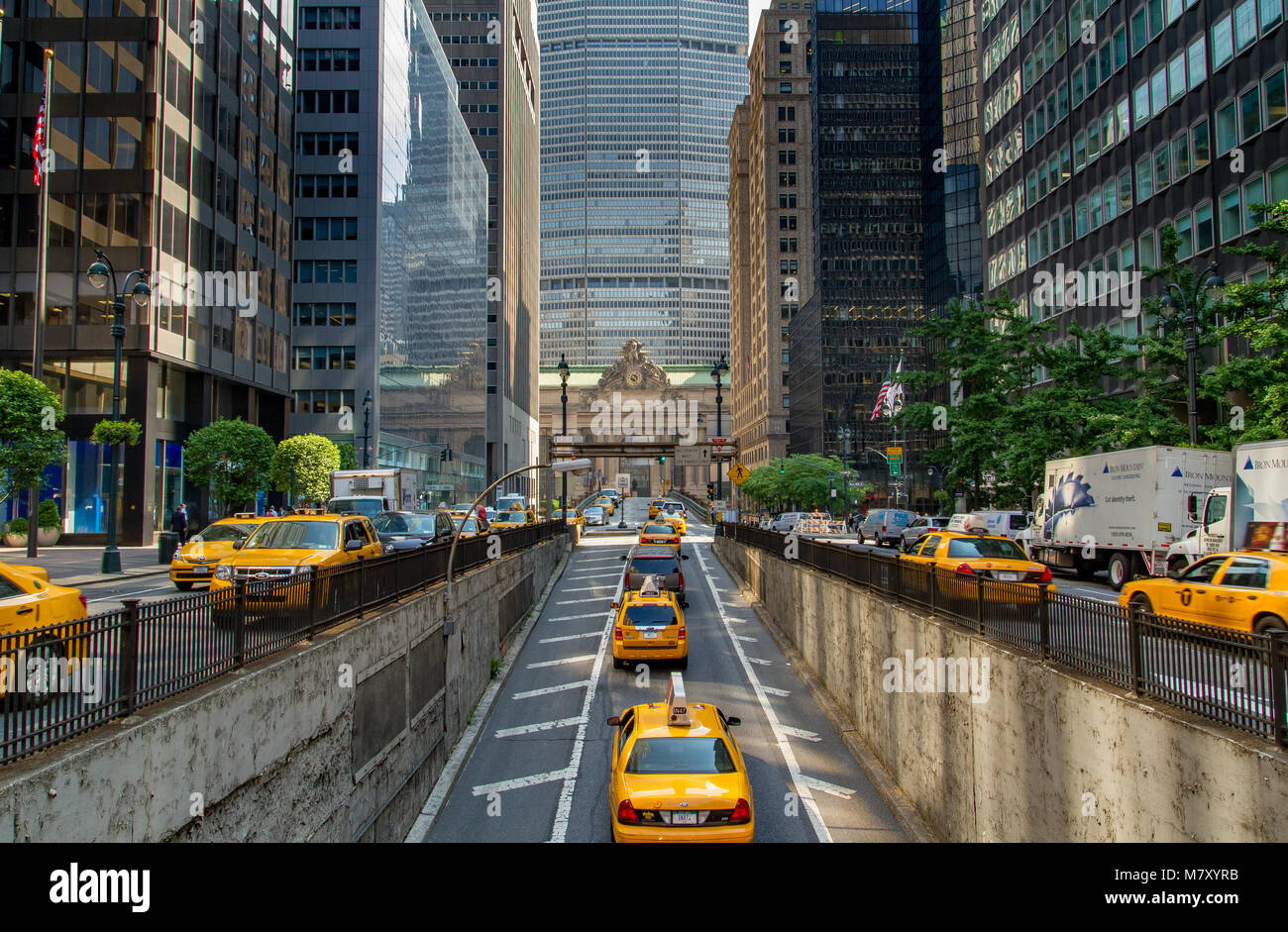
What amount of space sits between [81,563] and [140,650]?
28.6m

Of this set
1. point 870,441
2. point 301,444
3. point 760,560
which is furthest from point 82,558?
point 870,441

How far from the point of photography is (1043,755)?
356 inches

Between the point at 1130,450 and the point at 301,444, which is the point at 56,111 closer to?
the point at 301,444

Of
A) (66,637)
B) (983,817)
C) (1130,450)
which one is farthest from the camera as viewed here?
(1130,450)

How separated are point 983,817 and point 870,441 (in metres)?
96.8

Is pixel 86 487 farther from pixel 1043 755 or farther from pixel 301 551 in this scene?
pixel 1043 755

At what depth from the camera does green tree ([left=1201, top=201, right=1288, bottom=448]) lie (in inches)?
882

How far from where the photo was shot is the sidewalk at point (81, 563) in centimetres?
2562

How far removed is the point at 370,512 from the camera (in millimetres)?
28266

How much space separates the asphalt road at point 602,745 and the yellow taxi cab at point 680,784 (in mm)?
1911

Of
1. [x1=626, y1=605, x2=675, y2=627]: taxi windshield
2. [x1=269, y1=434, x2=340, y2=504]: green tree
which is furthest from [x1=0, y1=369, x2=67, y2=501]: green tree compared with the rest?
[x1=626, y1=605, x2=675, y2=627]: taxi windshield

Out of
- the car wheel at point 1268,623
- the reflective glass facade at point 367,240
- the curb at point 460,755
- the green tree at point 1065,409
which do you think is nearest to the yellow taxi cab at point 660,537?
the curb at point 460,755

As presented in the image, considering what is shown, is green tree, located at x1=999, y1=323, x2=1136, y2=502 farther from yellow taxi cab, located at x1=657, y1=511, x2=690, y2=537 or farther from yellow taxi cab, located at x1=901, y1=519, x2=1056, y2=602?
yellow taxi cab, located at x1=657, y1=511, x2=690, y2=537

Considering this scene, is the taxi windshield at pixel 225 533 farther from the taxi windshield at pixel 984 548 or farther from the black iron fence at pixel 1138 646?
the taxi windshield at pixel 984 548
